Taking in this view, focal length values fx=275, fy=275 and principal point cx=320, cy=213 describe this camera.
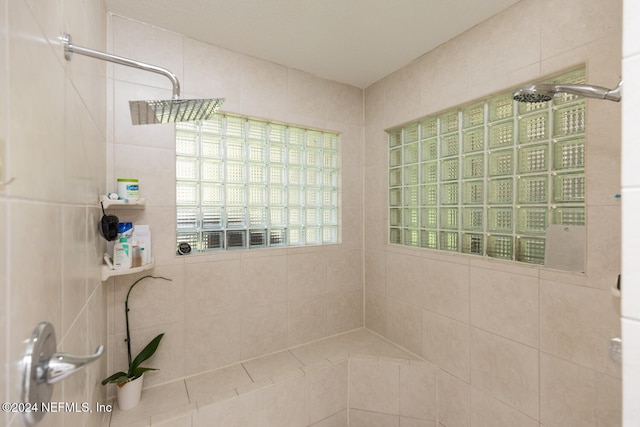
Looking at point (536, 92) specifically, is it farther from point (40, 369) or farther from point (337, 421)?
point (337, 421)

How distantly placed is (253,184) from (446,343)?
149cm

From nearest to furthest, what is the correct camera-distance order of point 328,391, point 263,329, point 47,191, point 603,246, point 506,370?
1. point 47,191
2. point 603,246
3. point 506,370
4. point 328,391
5. point 263,329

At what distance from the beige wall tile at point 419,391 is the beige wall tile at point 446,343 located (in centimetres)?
8

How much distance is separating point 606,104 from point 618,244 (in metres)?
0.51

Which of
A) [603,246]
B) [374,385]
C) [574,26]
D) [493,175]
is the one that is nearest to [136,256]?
[374,385]

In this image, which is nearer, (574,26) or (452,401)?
(574,26)

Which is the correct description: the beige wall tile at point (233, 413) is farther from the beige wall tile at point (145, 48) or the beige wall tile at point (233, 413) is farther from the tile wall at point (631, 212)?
the beige wall tile at point (145, 48)

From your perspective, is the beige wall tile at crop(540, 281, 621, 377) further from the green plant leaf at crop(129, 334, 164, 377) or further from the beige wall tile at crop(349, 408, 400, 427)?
the green plant leaf at crop(129, 334, 164, 377)

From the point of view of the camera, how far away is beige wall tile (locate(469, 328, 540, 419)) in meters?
1.20

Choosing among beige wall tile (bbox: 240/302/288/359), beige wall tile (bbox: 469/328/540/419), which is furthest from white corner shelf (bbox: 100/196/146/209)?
beige wall tile (bbox: 469/328/540/419)

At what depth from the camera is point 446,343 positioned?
1555 mm

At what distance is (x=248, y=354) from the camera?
1702 millimetres

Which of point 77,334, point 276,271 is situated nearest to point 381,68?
point 276,271

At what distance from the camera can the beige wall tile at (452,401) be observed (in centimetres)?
145
